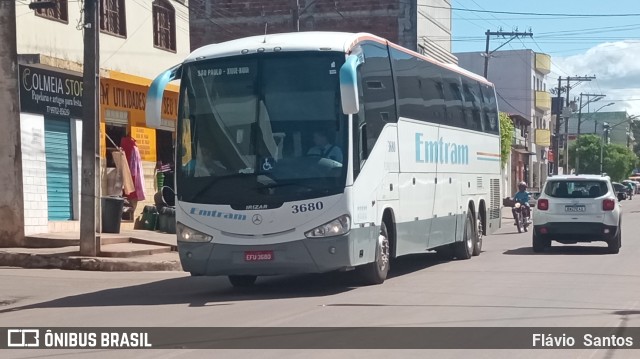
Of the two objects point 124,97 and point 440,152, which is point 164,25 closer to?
point 124,97

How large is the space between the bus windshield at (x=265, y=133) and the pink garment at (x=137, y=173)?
36.9ft

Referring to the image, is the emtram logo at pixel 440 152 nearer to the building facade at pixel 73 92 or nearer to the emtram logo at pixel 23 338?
the emtram logo at pixel 23 338

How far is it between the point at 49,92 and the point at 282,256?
10415mm

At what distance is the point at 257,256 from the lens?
43.5ft

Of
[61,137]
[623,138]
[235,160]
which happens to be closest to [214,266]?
[235,160]

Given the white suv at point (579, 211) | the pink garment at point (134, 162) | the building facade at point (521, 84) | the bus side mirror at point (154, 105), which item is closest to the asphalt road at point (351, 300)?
the white suv at point (579, 211)

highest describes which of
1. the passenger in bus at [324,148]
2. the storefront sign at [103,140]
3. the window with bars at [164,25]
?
the window with bars at [164,25]

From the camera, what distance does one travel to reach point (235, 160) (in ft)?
43.8

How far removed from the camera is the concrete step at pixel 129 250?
19344mm

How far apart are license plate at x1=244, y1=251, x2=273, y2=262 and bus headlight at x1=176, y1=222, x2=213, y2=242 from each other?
Answer: 60 cm

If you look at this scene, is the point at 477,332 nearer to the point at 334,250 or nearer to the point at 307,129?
the point at 334,250

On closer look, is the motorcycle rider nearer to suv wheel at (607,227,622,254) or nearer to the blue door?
suv wheel at (607,227,622,254)

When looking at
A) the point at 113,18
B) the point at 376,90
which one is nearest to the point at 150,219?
the point at 113,18

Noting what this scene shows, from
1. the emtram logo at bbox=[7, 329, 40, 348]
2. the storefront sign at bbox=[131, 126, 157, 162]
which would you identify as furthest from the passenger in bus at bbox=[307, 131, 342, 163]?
the storefront sign at bbox=[131, 126, 157, 162]
